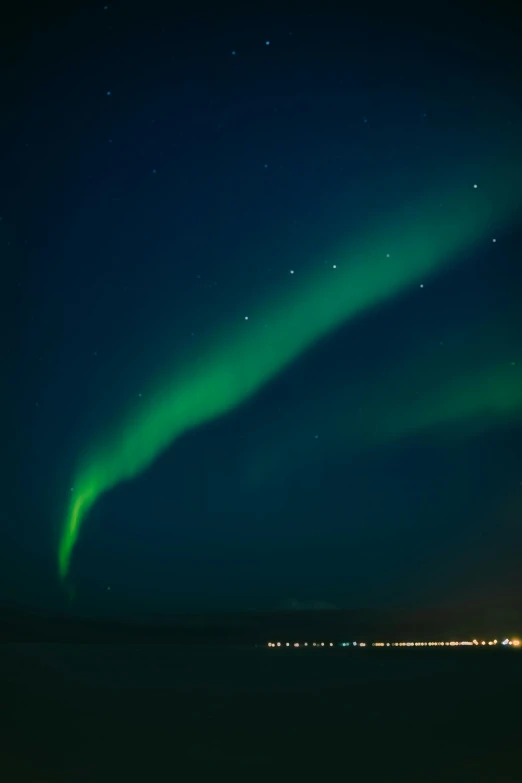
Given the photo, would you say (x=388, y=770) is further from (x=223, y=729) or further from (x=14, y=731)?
(x=14, y=731)

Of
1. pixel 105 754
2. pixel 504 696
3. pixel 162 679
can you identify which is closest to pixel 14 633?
pixel 162 679

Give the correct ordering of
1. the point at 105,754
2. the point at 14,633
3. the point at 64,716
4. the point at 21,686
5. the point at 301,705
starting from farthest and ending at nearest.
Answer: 1. the point at 14,633
2. the point at 21,686
3. the point at 301,705
4. the point at 64,716
5. the point at 105,754

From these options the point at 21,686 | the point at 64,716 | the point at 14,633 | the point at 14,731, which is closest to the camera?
the point at 14,731

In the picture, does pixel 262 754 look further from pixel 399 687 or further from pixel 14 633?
pixel 14 633

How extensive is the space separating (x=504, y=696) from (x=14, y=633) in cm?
16439

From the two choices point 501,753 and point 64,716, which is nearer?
point 501,753

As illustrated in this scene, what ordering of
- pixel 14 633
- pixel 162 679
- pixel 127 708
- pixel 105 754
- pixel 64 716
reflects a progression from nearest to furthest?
pixel 105 754 → pixel 64 716 → pixel 127 708 → pixel 162 679 → pixel 14 633

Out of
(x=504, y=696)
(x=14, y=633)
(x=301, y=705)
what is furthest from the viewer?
(x=14, y=633)

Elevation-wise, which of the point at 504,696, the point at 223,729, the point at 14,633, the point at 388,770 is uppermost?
the point at 14,633

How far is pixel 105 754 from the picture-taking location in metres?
16.4

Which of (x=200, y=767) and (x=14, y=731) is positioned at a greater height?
(x=14, y=731)

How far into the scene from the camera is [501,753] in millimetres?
17375

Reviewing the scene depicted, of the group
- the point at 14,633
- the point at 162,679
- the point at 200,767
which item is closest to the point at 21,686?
the point at 162,679

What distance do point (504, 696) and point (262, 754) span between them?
65.6 ft
